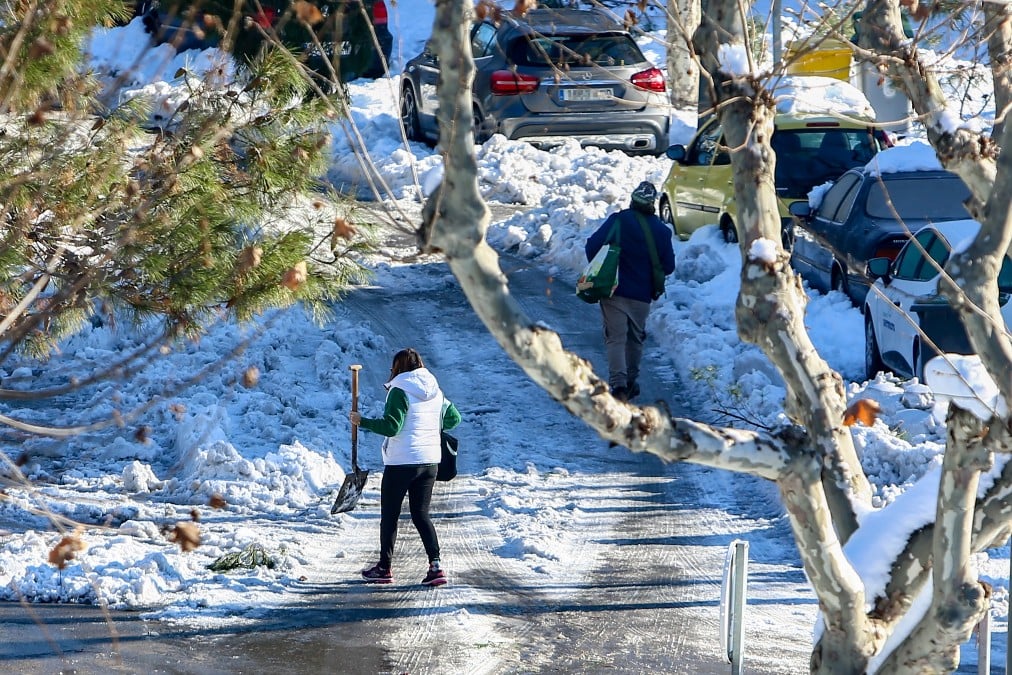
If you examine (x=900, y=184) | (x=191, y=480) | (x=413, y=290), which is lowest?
(x=191, y=480)

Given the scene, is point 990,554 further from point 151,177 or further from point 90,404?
point 90,404

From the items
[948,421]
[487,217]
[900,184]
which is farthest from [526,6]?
[900,184]

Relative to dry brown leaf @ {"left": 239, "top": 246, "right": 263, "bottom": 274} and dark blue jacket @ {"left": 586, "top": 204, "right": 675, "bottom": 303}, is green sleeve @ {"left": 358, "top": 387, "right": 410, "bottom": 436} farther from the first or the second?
dark blue jacket @ {"left": 586, "top": 204, "right": 675, "bottom": 303}

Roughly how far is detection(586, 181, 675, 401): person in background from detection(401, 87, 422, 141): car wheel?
9.78 m

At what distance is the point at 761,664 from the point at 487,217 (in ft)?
13.0

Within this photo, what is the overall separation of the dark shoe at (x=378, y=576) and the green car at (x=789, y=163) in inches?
277

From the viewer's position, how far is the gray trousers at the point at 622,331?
9.92 m

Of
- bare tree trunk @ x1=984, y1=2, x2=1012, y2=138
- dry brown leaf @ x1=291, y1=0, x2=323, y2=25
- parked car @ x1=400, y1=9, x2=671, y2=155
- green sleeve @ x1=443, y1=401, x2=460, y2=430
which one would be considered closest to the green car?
parked car @ x1=400, y1=9, x2=671, y2=155

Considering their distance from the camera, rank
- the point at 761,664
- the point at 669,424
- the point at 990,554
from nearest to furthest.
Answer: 1. the point at 669,424
2. the point at 761,664
3. the point at 990,554

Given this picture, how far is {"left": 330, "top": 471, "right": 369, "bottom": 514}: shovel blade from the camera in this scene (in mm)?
8562

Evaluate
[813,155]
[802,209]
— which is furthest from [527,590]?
[813,155]

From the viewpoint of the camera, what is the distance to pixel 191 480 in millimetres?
9086

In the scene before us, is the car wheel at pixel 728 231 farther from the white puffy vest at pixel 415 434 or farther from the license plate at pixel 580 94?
the white puffy vest at pixel 415 434

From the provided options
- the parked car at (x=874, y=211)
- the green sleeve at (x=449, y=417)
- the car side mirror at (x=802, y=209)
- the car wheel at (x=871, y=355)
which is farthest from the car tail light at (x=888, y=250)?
the green sleeve at (x=449, y=417)
